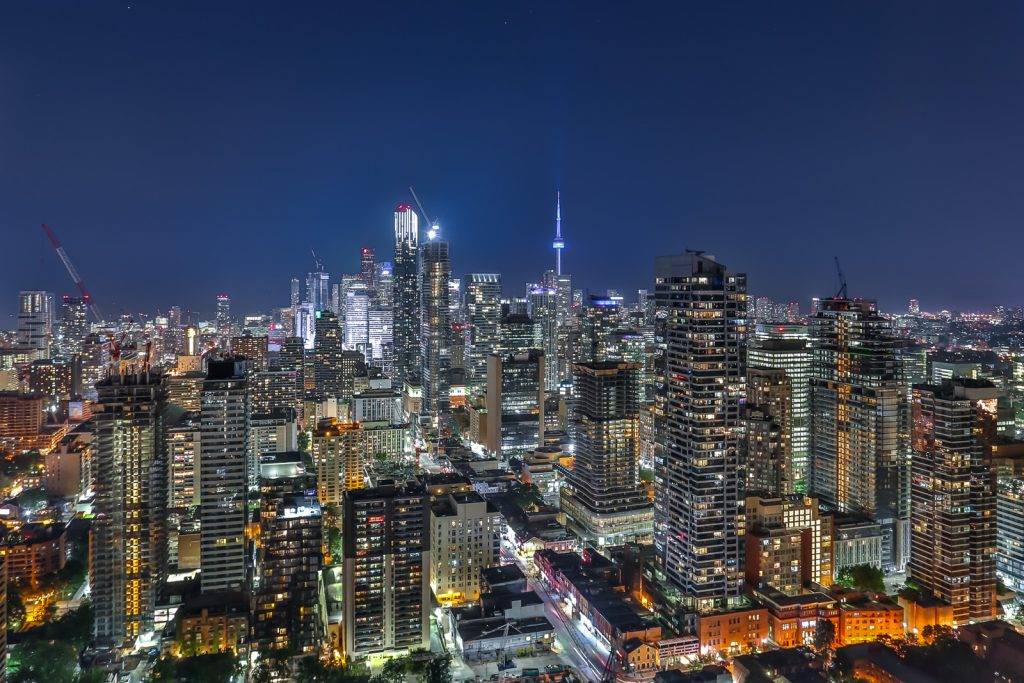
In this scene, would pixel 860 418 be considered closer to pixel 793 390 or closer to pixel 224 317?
pixel 793 390

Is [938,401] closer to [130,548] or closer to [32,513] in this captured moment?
[130,548]

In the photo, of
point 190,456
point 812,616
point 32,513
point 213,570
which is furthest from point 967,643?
point 32,513

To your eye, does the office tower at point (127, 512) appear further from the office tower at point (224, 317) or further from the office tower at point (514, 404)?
the office tower at point (224, 317)

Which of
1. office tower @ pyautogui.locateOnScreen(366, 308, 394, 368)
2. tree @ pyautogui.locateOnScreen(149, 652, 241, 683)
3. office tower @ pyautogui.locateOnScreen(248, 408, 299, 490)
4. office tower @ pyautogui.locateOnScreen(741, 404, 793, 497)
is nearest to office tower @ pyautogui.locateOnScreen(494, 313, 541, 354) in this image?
office tower @ pyautogui.locateOnScreen(248, 408, 299, 490)

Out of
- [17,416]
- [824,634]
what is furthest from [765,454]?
[17,416]

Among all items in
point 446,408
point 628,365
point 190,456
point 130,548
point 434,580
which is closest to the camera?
point 130,548

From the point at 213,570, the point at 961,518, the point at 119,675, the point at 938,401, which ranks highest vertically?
the point at 938,401

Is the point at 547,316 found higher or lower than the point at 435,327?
higher
